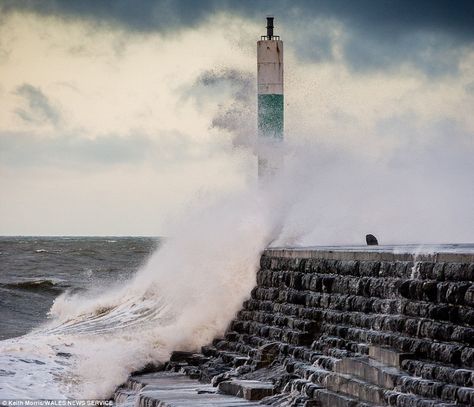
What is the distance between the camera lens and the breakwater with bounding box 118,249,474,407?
10.1 m

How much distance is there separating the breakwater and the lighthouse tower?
7244 millimetres

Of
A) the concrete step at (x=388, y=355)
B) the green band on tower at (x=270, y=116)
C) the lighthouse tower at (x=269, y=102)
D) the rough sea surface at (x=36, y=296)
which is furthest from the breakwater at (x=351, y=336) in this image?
the green band on tower at (x=270, y=116)

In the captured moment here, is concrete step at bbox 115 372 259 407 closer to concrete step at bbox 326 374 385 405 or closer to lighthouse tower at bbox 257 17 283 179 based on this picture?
concrete step at bbox 326 374 385 405

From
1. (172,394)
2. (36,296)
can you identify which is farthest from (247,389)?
(36,296)

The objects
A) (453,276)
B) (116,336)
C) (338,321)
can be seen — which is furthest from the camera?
(116,336)

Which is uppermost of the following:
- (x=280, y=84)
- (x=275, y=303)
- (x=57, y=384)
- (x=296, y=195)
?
(x=280, y=84)

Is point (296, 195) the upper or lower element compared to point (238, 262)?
upper

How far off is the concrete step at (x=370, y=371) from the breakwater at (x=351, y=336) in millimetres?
11

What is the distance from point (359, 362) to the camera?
11.0 meters

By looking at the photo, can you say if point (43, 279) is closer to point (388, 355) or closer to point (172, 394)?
point (172, 394)

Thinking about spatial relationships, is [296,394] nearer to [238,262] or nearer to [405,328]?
[405,328]

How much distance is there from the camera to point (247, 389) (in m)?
12.3

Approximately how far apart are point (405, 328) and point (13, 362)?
242 inches

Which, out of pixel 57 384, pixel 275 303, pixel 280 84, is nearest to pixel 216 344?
pixel 275 303
